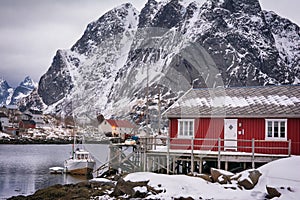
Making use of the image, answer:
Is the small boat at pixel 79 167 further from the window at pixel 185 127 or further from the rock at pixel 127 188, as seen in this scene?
the rock at pixel 127 188

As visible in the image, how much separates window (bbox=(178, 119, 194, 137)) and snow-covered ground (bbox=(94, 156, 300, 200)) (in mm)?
8687

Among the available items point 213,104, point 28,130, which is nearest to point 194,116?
point 213,104

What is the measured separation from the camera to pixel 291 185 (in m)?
19.8

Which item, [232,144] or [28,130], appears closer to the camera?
[232,144]

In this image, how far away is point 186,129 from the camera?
31.3 meters

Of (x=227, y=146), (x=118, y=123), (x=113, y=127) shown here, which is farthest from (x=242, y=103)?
(x=118, y=123)

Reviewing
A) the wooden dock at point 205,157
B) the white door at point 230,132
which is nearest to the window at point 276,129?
the wooden dock at point 205,157

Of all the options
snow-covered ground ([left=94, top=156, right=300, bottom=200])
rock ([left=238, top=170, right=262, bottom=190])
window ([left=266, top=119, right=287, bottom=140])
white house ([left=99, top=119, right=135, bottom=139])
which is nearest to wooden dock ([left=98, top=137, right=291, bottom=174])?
window ([left=266, top=119, right=287, bottom=140])

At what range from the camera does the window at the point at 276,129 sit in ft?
93.7

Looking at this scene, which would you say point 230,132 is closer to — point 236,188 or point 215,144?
point 215,144

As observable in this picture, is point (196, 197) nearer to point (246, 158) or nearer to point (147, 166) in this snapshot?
point (246, 158)

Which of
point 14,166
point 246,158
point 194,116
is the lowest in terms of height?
point 14,166

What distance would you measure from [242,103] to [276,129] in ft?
10.8

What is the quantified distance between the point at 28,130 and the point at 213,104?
123478 mm
